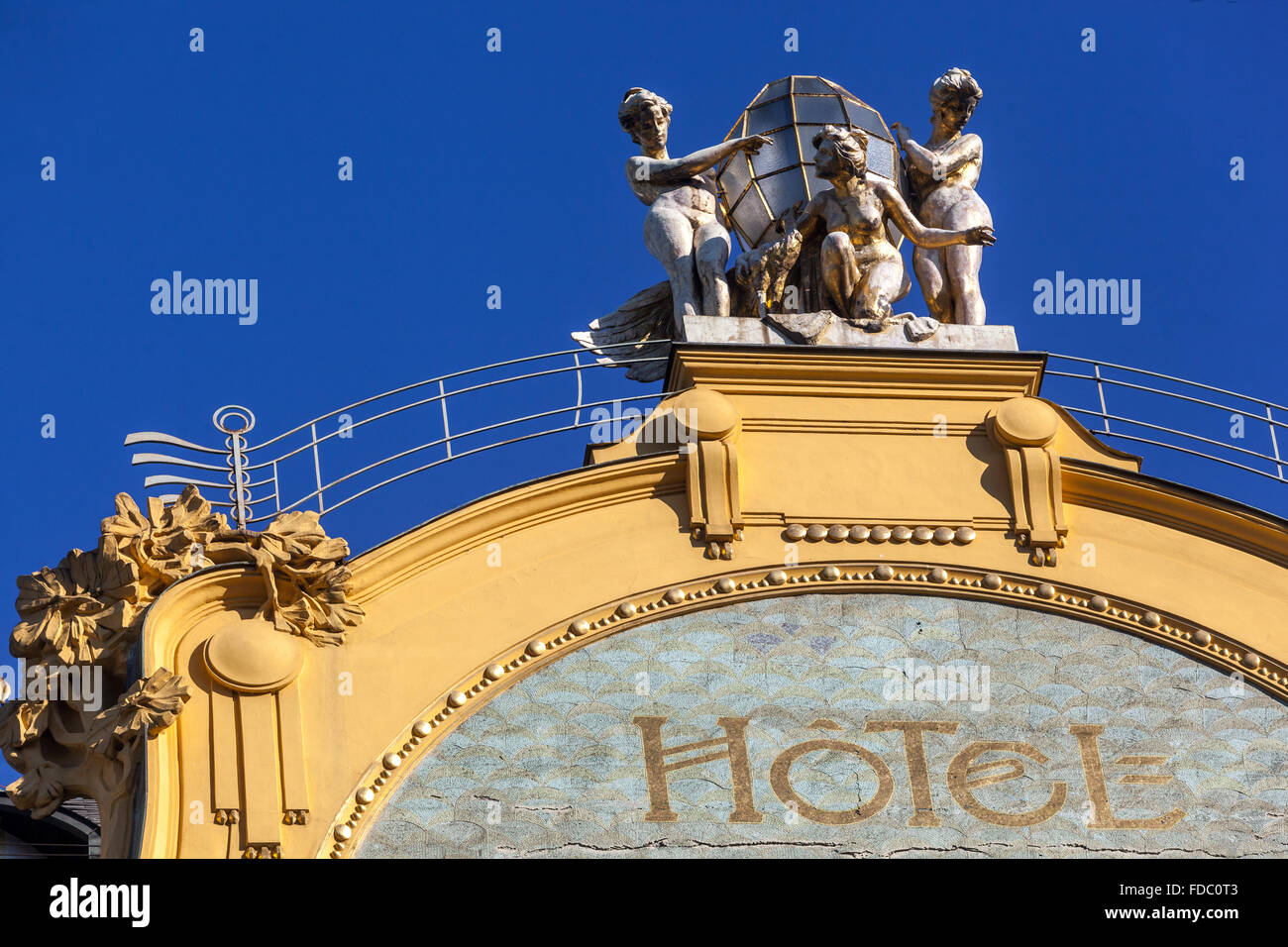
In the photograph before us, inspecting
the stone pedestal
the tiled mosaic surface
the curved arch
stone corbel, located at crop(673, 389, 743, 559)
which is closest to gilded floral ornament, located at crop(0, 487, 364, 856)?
the curved arch

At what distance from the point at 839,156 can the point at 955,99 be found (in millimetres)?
1244

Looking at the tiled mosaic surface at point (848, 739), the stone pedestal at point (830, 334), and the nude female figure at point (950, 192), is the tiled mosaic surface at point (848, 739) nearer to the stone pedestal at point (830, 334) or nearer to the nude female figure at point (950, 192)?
the stone pedestal at point (830, 334)

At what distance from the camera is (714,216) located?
14.9 meters

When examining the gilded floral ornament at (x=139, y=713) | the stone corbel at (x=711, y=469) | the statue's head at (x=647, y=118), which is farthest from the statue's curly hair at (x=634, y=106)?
the gilded floral ornament at (x=139, y=713)

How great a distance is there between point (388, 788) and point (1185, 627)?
167 inches

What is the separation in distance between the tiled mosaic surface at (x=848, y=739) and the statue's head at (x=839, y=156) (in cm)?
266

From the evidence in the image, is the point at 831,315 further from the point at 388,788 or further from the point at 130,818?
the point at 130,818

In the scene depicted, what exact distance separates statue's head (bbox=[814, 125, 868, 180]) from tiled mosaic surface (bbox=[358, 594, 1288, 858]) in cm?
266

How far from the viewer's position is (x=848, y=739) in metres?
12.7

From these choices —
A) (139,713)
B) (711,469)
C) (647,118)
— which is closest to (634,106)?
(647,118)

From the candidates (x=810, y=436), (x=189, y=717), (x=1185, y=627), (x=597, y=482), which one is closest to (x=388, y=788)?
(x=189, y=717)

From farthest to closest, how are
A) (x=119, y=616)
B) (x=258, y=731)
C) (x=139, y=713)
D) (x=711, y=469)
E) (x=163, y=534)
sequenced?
(x=711, y=469), (x=163, y=534), (x=119, y=616), (x=258, y=731), (x=139, y=713)

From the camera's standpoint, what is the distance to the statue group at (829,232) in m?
14.4

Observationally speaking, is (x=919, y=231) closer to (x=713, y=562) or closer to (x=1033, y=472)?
(x=1033, y=472)
